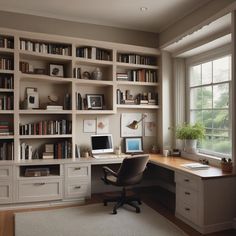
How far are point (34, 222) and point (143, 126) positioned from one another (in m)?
2.45

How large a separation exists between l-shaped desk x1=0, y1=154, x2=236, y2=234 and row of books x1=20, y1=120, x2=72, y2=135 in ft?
1.46

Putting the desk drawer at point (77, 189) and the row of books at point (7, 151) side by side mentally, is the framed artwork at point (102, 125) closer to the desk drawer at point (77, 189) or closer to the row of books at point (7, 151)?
the desk drawer at point (77, 189)

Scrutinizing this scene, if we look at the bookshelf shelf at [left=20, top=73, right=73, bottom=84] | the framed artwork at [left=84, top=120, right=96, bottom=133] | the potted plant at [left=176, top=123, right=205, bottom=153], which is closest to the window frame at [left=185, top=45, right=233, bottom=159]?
the potted plant at [left=176, top=123, right=205, bottom=153]

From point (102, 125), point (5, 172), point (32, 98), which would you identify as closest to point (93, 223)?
point (5, 172)

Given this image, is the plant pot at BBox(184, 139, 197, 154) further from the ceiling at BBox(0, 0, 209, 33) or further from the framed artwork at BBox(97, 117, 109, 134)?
the ceiling at BBox(0, 0, 209, 33)

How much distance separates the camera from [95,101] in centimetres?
423

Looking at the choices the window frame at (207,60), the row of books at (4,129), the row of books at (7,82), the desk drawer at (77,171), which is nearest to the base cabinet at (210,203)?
the window frame at (207,60)

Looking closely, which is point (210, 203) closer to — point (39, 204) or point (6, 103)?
point (39, 204)

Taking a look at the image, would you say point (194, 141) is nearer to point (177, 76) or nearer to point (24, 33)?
point (177, 76)

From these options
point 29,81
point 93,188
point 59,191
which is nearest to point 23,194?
point 59,191

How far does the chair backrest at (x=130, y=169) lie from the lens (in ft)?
10.6

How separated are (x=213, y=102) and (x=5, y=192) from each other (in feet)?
10.9

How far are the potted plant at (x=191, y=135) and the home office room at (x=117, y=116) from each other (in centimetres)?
2

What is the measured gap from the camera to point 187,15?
12.2ft
